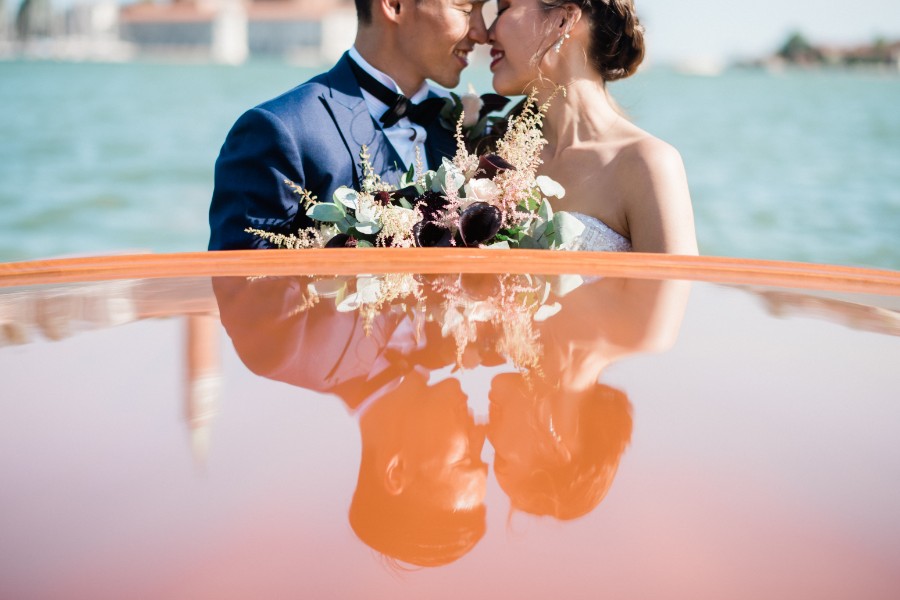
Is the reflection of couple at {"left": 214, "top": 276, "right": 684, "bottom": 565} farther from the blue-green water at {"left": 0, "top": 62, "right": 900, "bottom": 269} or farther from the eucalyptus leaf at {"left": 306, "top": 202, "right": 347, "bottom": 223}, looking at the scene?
the blue-green water at {"left": 0, "top": 62, "right": 900, "bottom": 269}

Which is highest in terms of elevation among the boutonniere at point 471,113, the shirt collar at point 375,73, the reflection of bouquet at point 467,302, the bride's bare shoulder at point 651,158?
the shirt collar at point 375,73

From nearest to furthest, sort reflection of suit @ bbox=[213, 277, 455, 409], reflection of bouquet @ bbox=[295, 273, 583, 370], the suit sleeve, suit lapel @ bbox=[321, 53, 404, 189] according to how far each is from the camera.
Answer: reflection of suit @ bbox=[213, 277, 455, 409] → reflection of bouquet @ bbox=[295, 273, 583, 370] → the suit sleeve → suit lapel @ bbox=[321, 53, 404, 189]

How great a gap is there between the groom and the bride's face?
0.18 metres

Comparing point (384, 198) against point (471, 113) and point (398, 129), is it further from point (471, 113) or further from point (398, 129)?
point (471, 113)

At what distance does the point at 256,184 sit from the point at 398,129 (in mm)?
626

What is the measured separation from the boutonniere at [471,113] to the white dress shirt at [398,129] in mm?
111

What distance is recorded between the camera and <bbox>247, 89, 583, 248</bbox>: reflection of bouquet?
225 cm

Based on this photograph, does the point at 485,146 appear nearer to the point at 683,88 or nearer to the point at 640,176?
the point at 640,176

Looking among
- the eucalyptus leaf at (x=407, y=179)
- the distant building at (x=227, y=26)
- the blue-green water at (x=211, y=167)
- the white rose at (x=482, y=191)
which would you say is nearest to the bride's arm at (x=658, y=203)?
the eucalyptus leaf at (x=407, y=179)

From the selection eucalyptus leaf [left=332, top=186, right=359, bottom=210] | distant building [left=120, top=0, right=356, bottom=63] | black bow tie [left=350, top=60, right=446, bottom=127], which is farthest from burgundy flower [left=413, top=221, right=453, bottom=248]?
distant building [left=120, top=0, right=356, bottom=63]

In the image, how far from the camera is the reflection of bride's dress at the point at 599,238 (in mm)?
3146

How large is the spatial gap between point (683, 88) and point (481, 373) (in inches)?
2221

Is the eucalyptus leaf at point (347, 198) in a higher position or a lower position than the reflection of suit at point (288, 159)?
lower

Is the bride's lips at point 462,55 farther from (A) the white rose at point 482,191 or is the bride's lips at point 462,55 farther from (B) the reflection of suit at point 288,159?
(A) the white rose at point 482,191
